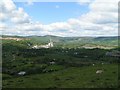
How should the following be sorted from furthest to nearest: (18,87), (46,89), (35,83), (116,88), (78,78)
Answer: (78,78), (35,83), (18,87), (46,89), (116,88)

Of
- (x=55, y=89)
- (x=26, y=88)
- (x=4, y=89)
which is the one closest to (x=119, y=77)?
(x=55, y=89)

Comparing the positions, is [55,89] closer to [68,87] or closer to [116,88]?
[68,87]

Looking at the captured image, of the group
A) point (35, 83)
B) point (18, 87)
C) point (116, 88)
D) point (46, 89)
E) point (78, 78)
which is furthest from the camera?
point (78, 78)

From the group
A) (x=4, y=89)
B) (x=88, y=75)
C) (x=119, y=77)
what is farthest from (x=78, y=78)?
(x=4, y=89)

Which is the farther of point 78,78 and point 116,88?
point 78,78

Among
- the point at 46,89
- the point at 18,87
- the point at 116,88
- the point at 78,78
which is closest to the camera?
the point at 116,88

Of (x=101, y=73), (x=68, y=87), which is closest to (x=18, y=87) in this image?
(x=68, y=87)

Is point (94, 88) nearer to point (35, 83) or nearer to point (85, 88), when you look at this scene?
point (85, 88)

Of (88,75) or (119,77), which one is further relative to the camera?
(88,75)
